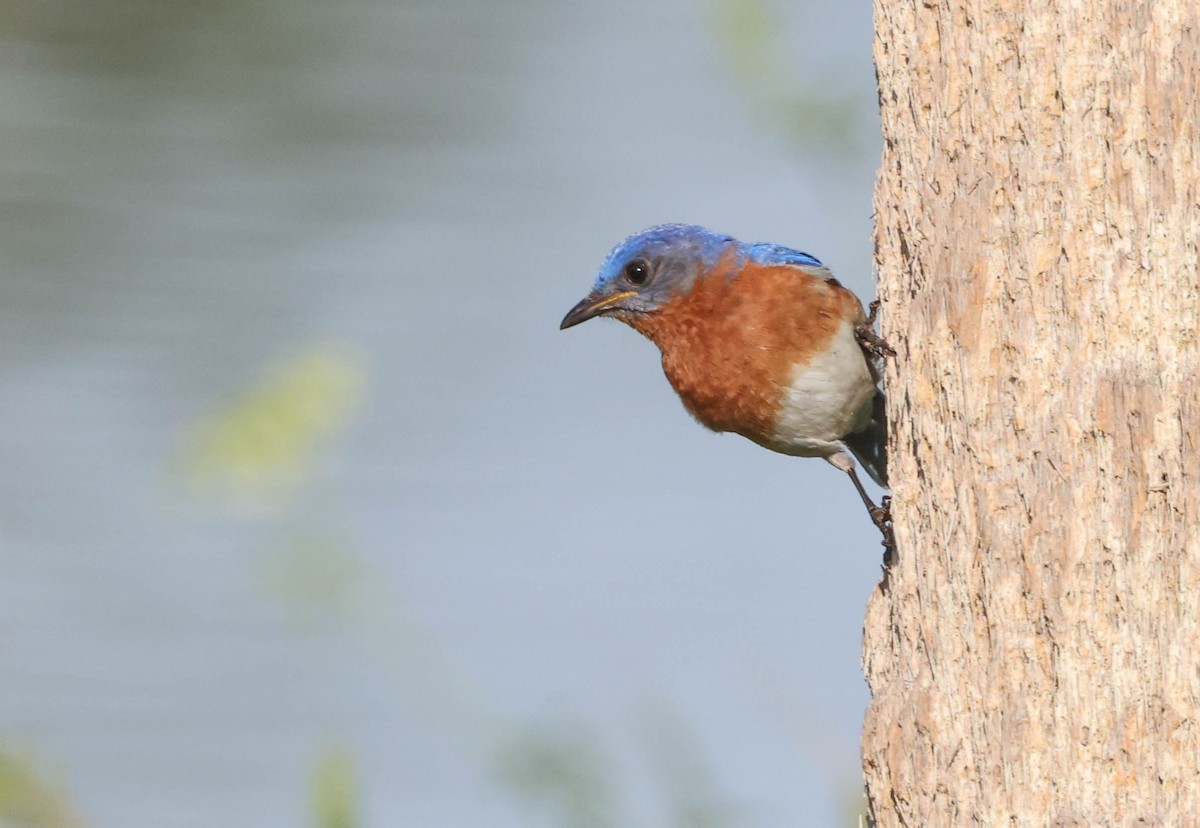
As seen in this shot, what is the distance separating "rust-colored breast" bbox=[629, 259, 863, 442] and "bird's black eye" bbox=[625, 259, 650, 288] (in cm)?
30

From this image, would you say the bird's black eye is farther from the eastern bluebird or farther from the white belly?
the white belly

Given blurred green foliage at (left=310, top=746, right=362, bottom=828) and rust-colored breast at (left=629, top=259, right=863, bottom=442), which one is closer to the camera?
blurred green foliage at (left=310, top=746, right=362, bottom=828)

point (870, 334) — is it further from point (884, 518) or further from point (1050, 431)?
point (1050, 431)

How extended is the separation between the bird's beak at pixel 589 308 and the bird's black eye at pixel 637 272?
0.06 m

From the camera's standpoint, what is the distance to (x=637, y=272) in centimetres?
535

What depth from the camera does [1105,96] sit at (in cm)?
293

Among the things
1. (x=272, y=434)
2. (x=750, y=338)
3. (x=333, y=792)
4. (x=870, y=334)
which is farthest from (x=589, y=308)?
(x=333, y=792)

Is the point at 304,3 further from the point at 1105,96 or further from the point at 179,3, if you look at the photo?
the point at 1105,96

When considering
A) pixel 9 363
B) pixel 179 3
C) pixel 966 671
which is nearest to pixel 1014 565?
pixel 966 671

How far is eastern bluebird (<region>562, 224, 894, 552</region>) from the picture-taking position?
4691 millimetres

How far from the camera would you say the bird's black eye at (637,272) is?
5.32 meters

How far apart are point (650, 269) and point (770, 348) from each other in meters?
0.71

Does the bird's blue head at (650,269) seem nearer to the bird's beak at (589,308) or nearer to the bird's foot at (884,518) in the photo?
the bird's beak at (589,308)

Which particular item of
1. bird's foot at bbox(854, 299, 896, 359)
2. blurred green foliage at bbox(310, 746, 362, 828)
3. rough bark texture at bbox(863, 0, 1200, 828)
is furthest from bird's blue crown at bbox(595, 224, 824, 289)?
blurred green foliage at bbox(310, 746, 362, 828)
